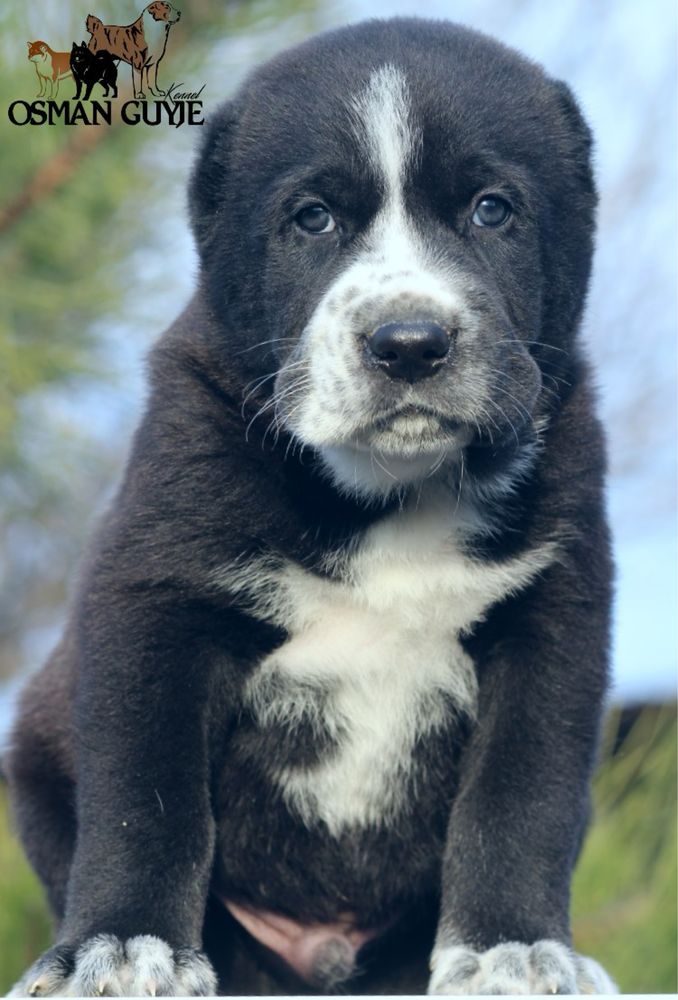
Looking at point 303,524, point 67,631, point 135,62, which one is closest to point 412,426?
point 303,524

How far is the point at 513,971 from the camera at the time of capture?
11.1 feet

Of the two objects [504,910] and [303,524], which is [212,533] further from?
[504,910]

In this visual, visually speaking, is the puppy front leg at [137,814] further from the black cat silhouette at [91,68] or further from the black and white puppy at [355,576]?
the black cat silhouette at [91,68]

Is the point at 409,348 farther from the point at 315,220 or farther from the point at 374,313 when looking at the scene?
the point at 315,220

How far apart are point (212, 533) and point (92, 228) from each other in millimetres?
2550

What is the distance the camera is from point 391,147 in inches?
138

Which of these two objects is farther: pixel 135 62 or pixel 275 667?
pixel 135 62

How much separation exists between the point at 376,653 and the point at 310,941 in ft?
2.44

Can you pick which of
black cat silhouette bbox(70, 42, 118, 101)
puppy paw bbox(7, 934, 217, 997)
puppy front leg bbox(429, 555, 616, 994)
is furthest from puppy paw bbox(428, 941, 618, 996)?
black cat silhouette bbox(70, 42, 118, 101)

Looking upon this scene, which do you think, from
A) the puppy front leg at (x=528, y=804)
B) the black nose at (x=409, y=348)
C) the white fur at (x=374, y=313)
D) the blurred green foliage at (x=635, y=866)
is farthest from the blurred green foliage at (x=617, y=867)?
the black nose at (x=409, y=348)

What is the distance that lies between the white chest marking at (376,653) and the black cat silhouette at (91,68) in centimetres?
205

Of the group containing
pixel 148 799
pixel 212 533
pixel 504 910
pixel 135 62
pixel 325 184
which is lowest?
pixel 504 910

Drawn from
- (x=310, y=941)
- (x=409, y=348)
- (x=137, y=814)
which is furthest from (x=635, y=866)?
(x=409, y=348)

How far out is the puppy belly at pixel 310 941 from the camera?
3.96m
